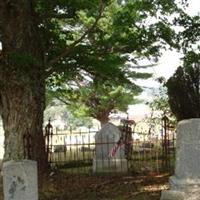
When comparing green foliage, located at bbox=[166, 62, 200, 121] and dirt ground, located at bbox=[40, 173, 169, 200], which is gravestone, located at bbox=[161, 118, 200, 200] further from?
dirt ground, located at bbox=[40, 173, 169, 200]

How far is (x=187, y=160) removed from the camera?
901cm

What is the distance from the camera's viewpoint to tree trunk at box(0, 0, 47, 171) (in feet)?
39.4

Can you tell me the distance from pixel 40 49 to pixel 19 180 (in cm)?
491

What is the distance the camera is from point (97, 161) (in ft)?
49.7

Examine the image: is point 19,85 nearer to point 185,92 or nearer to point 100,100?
point 185,92

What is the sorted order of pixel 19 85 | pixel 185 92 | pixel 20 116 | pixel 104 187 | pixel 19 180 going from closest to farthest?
pixel 19 180 → pixel 185 92 → pixel 104 187 → pixel 19 85 → pixel 20 116

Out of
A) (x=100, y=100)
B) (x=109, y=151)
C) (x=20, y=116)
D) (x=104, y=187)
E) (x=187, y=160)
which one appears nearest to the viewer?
(x=187, y=160)

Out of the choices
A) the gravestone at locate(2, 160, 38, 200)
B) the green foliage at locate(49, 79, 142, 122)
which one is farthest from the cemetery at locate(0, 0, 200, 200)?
the green foliage at locate(49, 79, 142, 122)

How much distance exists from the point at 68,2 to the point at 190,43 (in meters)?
3.23

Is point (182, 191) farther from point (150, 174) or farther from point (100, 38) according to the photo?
point (100, 38)

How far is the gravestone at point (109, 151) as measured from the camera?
15000 mm

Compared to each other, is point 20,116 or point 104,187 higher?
point 20,116

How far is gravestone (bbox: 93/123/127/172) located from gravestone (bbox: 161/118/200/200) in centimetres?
588

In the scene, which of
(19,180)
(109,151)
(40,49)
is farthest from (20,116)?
(19,180)
